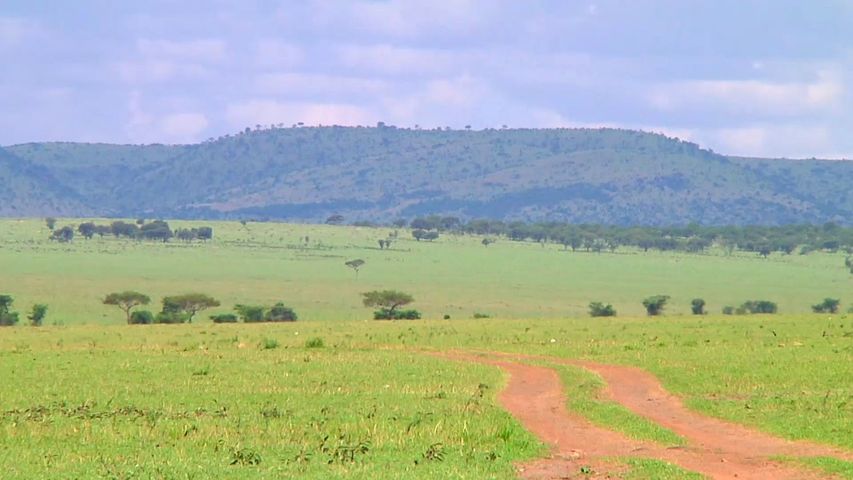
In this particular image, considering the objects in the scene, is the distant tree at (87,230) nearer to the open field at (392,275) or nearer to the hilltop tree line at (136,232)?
the hilltop tree line at (136,232)

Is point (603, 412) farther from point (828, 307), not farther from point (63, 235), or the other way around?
point (63, 235)

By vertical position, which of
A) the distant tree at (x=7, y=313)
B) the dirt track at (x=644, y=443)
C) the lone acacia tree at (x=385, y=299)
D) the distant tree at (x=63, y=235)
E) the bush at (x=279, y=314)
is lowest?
the distant tree at (x=7, y=313)

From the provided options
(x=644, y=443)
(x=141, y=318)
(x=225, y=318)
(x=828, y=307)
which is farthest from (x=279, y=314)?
(x=644, y=443)

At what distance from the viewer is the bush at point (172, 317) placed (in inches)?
2504

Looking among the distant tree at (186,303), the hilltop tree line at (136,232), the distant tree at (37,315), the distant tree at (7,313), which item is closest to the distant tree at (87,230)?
the hilltop tree line at (136,232)

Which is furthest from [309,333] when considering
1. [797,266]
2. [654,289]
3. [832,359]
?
[797,266]

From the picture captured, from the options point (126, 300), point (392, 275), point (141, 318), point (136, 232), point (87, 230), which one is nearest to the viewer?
point (141, 318)

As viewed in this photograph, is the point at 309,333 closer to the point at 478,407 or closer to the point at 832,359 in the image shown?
the point at 832,359

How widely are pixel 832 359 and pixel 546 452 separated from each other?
1409cm

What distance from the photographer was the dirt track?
16.0 m

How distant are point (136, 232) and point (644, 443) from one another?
115 metres

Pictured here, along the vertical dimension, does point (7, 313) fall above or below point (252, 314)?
below

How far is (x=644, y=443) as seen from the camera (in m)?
18.2

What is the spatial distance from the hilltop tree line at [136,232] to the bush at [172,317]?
60986 millimetres
